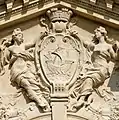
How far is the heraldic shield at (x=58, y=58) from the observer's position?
10.6 meters

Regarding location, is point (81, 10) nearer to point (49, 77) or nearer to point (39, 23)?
point (39, 23)

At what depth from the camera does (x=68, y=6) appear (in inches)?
440

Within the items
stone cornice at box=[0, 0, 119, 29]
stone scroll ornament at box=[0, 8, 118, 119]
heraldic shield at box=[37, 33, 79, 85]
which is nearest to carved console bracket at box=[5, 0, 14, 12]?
stone cornice at box=[0, 0, 119, 29]

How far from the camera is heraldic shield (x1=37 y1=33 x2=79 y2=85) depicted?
10.6 meters

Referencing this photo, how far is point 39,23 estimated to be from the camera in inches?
444

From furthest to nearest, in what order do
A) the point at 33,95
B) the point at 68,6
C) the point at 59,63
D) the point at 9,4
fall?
the point at 68,6
the point at 9,4
the point at 59,63
the point at 33,95

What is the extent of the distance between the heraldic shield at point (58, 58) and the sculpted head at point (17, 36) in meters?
0.43

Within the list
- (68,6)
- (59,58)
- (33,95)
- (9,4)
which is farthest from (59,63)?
(9,4)

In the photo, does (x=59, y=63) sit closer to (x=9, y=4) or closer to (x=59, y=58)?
(x=59, y=58)

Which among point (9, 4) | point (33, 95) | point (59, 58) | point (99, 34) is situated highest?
point (9, 4)

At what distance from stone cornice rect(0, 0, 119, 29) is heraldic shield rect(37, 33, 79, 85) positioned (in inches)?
24.7

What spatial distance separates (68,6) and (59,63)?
1324mm

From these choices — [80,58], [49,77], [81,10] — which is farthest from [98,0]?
[49,77]

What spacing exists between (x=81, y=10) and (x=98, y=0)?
0.42 m
